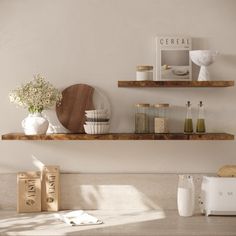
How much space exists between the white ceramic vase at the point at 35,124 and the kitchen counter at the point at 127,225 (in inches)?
21.3

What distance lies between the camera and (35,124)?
10.2ft

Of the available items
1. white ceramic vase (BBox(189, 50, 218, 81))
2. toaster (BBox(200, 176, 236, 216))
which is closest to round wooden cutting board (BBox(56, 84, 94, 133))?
white ceramic vase (BBox(189, 50, 218, 81))

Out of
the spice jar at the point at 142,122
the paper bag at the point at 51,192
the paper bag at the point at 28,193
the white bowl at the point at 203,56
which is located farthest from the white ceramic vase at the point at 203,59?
the paper bag at the point at 28,193

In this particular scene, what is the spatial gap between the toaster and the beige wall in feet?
0.93

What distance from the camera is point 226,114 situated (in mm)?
3357

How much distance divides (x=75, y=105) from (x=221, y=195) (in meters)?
1.13

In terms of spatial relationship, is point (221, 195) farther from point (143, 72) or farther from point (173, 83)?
point (143, 72)

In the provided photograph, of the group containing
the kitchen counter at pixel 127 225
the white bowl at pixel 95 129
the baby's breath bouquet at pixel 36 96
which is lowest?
the kitchen counter at pixel 127 225

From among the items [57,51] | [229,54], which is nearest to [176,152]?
[229,54]

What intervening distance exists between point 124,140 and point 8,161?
32.0 inches

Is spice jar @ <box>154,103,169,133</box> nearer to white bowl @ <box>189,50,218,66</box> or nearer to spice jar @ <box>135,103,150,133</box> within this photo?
spice jar @ <box>135,103,150,133</box>

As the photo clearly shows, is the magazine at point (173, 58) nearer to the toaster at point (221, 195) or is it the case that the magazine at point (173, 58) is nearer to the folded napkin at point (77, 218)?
the toaster at point (221, 195)

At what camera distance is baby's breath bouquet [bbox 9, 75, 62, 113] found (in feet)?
10.3

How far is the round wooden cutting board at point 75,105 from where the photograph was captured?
3.32 metres
